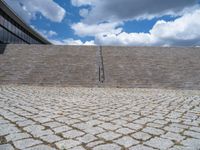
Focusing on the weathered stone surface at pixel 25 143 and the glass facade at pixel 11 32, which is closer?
the weathered stone surface at pixel 25 143

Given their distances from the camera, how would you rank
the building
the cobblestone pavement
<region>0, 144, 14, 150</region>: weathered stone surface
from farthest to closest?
the building, the cobblestone pavement, <region>0, 144, 14, 150</region>: weathered stone surface

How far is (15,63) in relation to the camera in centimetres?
1589

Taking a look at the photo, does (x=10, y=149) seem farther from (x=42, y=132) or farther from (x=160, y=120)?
(x=160, y=120)

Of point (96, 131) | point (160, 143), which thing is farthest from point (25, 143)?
point (160, 143)

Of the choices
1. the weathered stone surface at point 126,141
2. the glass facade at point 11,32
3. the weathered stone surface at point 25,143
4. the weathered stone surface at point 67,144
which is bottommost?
the weathered stone surface at point 126,141

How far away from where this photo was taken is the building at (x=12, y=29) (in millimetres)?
23975

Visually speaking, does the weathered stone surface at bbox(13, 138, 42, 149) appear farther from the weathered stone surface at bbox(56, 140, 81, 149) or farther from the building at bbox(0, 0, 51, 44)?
the building at bbox(0, 0, 51, 44)

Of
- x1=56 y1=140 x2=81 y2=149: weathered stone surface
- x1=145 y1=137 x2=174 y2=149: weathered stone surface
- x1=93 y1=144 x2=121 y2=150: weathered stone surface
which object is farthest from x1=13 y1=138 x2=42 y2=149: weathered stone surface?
x1=145 y1=137 x2=174 y2=149: weathered stone surface

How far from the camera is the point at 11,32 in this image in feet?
87.6

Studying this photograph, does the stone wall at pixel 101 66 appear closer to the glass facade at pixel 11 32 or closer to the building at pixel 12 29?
the glass facade at pixel 11 32

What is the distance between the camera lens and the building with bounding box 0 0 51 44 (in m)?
24.0

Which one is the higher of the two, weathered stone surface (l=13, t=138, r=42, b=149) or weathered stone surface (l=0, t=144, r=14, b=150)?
weathered stone surface (l=13, t=138, r=42, b=149)

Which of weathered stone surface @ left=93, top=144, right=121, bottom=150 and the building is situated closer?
weathered stone surface @ left=93, top=144, right=121, bottom=150

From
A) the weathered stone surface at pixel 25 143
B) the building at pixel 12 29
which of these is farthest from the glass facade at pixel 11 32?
the weathered stone surface at pixel 25 143
